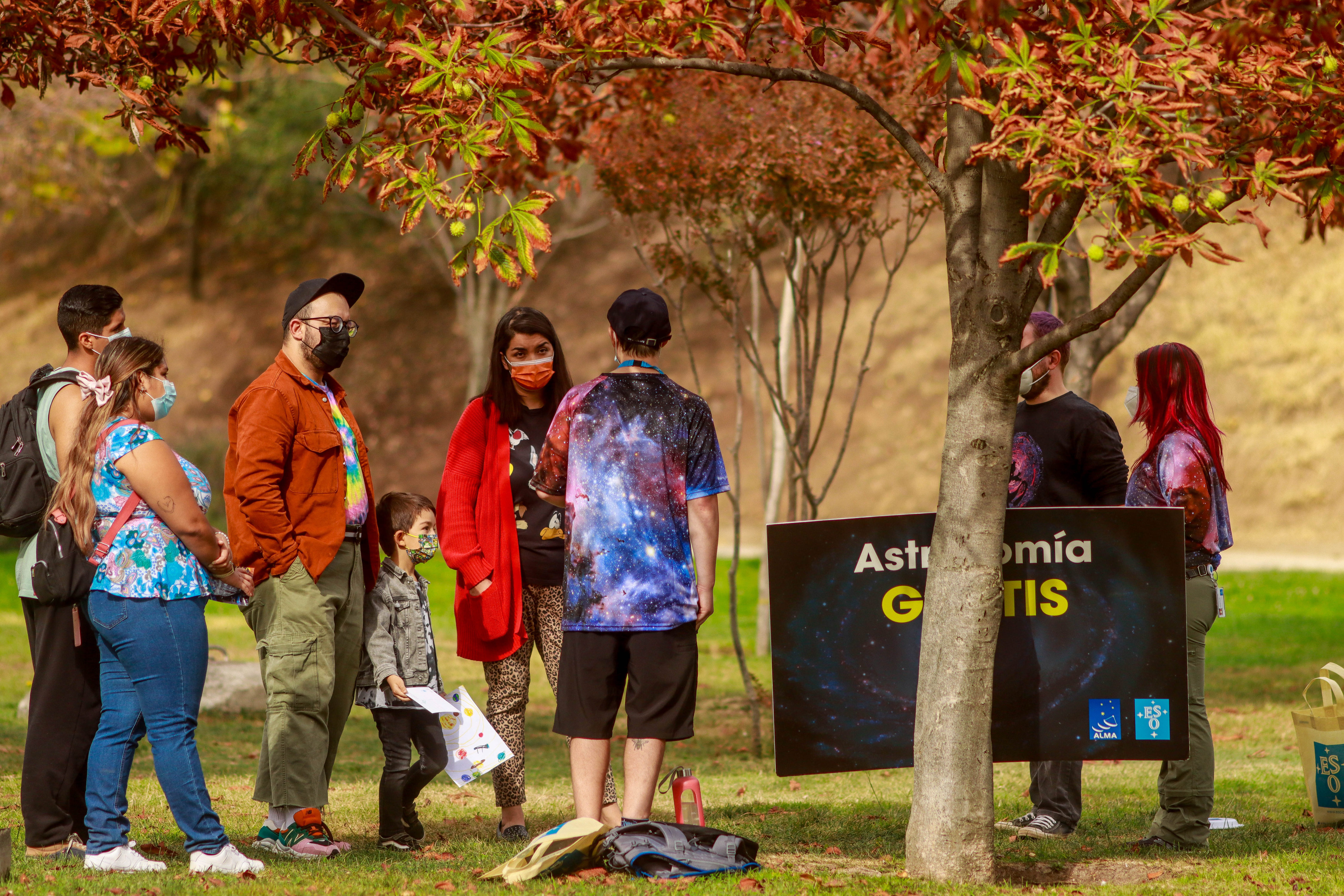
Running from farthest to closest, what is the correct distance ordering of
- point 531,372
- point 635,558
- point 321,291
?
point 531,372 → point 321,291 → point 635,558

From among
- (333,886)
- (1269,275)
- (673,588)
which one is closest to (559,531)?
Answer: (673,588)

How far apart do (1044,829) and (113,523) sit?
3780mm

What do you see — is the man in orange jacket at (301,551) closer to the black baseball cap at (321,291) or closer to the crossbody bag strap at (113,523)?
the black baseball cap at (321,291)

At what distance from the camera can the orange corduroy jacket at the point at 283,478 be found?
4.88 m

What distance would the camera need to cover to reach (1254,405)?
2488 cm

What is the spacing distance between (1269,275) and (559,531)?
24.8 metres

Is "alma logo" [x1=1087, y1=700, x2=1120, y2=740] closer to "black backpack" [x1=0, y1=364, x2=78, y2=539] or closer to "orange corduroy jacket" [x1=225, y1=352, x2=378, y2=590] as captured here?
"orange corduroy jacket" [x1=225, y1=352, x2=378, y2=590]

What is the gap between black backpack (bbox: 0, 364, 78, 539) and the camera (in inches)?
191

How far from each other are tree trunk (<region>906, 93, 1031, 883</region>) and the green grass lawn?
214 millimetres

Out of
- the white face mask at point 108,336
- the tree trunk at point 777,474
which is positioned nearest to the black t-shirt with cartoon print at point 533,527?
the white face mask at point 108,336

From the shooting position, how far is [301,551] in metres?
4.93

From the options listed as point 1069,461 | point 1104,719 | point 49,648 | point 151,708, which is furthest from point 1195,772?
point 49,648

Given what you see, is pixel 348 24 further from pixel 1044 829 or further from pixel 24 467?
pixel 1044 829

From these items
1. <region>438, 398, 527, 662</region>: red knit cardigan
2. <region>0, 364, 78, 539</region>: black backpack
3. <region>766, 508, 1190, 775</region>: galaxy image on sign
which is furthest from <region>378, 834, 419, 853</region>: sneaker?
<region>0, 364, 78, 539</region>: black backpack
